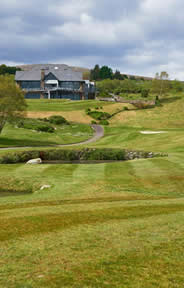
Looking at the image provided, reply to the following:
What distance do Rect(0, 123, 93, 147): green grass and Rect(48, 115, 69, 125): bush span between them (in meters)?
6.43

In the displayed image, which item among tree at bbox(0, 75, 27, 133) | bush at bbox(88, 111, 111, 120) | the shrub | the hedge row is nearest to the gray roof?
the shrub

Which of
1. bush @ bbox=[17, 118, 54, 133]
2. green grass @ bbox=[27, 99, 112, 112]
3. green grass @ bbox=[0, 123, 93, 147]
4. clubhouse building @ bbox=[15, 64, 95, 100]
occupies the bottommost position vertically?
green grass @ bbox=[0, 123, 93, 147]

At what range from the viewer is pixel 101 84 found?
172m

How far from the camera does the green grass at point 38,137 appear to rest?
5694 cm

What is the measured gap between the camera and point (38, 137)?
215 ft

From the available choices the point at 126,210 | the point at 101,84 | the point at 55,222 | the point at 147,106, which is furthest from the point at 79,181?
the point at 101,84

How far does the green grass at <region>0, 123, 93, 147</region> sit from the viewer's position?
5694cm

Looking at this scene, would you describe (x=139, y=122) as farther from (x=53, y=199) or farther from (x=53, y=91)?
(x=53, y=199)

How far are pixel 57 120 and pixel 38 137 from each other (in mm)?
20644

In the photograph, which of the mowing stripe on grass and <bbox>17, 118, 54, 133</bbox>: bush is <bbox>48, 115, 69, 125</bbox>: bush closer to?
<bbox>17, 118, 54, 133</bbox>: bush

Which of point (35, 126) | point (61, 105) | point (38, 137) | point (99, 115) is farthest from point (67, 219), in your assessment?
point (61, 105)

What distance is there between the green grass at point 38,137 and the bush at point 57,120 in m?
6.43

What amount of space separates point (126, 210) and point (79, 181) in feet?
33.3

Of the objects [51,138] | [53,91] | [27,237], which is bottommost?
[51,138]
